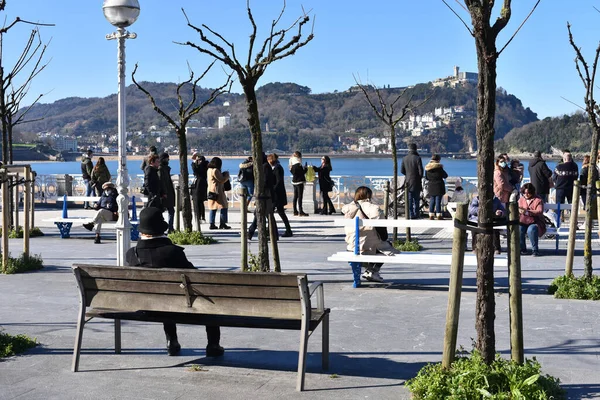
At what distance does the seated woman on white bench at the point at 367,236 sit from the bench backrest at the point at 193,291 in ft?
14.9

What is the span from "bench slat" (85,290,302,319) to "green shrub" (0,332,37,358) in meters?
0.89

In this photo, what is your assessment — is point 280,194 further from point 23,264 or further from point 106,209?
point 23,264

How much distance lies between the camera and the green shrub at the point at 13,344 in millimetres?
7202

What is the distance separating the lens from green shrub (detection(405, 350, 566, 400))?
546cm

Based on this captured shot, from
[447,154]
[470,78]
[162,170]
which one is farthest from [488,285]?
[470,78]

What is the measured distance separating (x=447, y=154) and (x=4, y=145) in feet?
457

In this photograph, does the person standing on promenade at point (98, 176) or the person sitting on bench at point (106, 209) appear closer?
the person sitting on bench at point (106, 209)

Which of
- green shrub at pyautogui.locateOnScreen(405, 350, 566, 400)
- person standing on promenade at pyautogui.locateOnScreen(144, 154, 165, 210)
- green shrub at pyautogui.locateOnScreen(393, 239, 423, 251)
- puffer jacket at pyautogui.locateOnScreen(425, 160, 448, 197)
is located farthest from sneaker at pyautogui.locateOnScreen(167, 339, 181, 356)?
puffer jacket at pyautogui.locateOnScreen(425, 160, 448, 197)

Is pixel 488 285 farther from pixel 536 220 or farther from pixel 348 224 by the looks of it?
pixel 536 220

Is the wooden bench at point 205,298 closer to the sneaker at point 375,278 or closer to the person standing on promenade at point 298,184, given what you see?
the sneaker at point 375,278

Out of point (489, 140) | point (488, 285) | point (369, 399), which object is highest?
point (489, 140)

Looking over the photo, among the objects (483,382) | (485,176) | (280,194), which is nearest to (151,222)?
(485,176)

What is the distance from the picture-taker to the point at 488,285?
5750mm

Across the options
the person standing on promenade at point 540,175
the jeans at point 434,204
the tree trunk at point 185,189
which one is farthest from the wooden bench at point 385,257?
the person standing on promenade at point 540,175
